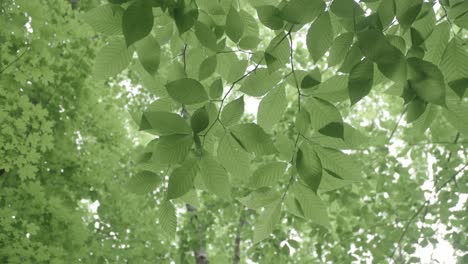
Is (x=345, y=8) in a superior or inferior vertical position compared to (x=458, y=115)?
superior

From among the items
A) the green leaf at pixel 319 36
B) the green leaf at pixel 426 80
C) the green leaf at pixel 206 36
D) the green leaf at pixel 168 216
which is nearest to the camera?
the green leaf at pixel 426 80

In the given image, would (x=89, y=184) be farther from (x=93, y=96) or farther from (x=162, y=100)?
(x=162, y=100)

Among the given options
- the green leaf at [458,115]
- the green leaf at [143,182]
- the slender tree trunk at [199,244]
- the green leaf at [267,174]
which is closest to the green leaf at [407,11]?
the green leaf at [458,115]

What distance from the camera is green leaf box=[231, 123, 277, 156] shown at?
1366 mm

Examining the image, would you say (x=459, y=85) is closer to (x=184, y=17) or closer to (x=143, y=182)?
(x=184, y=17)

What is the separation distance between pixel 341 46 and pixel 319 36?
0.16m

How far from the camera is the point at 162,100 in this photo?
1.60 metres

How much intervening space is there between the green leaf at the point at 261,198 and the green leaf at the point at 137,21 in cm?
69

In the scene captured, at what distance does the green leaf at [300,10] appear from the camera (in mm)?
1168

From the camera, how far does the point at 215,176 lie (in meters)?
1.36

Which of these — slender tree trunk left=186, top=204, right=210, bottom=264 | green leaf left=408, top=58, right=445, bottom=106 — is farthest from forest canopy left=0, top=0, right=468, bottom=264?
slender tree trunk left=186, top=204, right=210, bottom=264

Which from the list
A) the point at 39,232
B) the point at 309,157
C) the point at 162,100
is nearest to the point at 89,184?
the point at 39,232

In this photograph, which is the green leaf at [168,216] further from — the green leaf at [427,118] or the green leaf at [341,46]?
the green leaf at [427,118]

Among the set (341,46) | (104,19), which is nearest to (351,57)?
(341,46)
